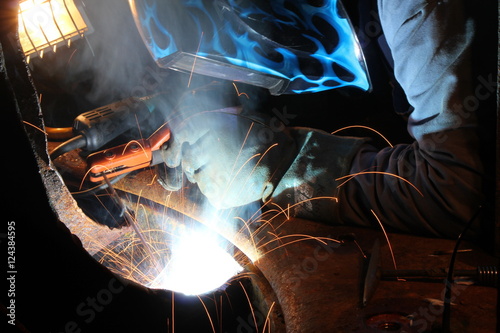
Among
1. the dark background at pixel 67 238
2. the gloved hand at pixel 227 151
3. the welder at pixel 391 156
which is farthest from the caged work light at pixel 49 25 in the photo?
the dark background at pixel 67 238

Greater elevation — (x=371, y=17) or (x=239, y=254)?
(x=371, y=17)

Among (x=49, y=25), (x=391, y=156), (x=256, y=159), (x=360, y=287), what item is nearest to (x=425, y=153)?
(x=391, y=156)

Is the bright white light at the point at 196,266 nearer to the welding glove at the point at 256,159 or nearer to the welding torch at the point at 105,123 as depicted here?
the welding glove at the point at 256,159

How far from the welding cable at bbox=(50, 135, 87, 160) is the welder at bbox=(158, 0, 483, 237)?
17.5 inches

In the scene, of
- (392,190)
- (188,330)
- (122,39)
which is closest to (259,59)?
(392,190)

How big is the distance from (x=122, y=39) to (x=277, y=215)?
2194 millimetres

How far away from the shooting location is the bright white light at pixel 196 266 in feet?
6.63

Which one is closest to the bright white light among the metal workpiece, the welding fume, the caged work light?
the welding fume

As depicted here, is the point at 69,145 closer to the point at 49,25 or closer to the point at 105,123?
the point at 105,123

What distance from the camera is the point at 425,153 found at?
166cm

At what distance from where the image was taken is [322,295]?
1.38 metres

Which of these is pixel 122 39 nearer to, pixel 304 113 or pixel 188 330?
pixel 304 113

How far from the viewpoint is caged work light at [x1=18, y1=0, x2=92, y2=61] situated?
279cm

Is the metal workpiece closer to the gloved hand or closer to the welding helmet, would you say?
the gloved hand
